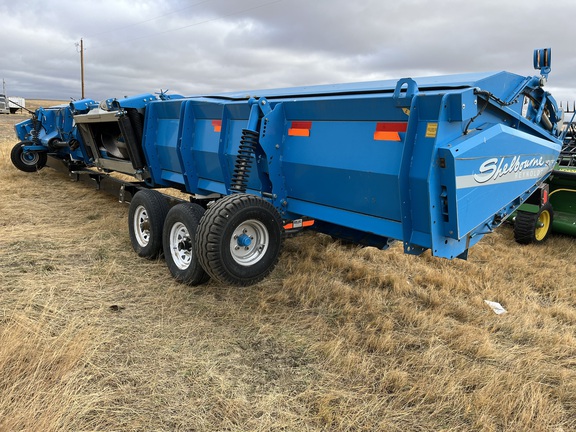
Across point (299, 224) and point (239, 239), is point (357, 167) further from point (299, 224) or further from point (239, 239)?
point (239, 239)

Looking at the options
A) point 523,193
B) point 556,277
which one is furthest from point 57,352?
point 556,277

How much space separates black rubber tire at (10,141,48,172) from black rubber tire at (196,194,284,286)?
8516mm

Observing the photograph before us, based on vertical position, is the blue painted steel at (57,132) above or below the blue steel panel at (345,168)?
above

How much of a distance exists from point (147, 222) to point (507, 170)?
352 cm

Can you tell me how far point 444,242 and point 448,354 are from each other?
80cm

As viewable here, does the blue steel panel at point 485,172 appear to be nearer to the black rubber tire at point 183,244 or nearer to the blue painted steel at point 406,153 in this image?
the blue painted steel at point 406,153

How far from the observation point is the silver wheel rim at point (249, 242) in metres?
3.38

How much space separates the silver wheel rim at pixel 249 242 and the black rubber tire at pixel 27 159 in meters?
8.50

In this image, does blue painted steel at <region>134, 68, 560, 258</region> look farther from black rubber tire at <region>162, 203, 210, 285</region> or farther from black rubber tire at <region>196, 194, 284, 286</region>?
black rubber tire at <region>162, 203, 210, 285</region>

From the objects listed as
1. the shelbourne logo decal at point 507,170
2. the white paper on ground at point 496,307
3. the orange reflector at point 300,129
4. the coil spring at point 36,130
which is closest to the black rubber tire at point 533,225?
the shelbourne logo decal at point 507,170

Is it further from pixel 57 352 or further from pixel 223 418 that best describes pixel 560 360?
pixel 57 352

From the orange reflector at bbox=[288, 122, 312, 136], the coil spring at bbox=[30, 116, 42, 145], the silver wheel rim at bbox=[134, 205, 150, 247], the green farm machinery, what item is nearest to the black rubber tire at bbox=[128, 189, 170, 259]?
the silver wheel rim at bbox=[134, 205, 150, 247]

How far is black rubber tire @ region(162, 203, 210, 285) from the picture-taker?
380 centimetres

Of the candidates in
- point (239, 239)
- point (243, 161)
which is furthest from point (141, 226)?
point (239, 239)
